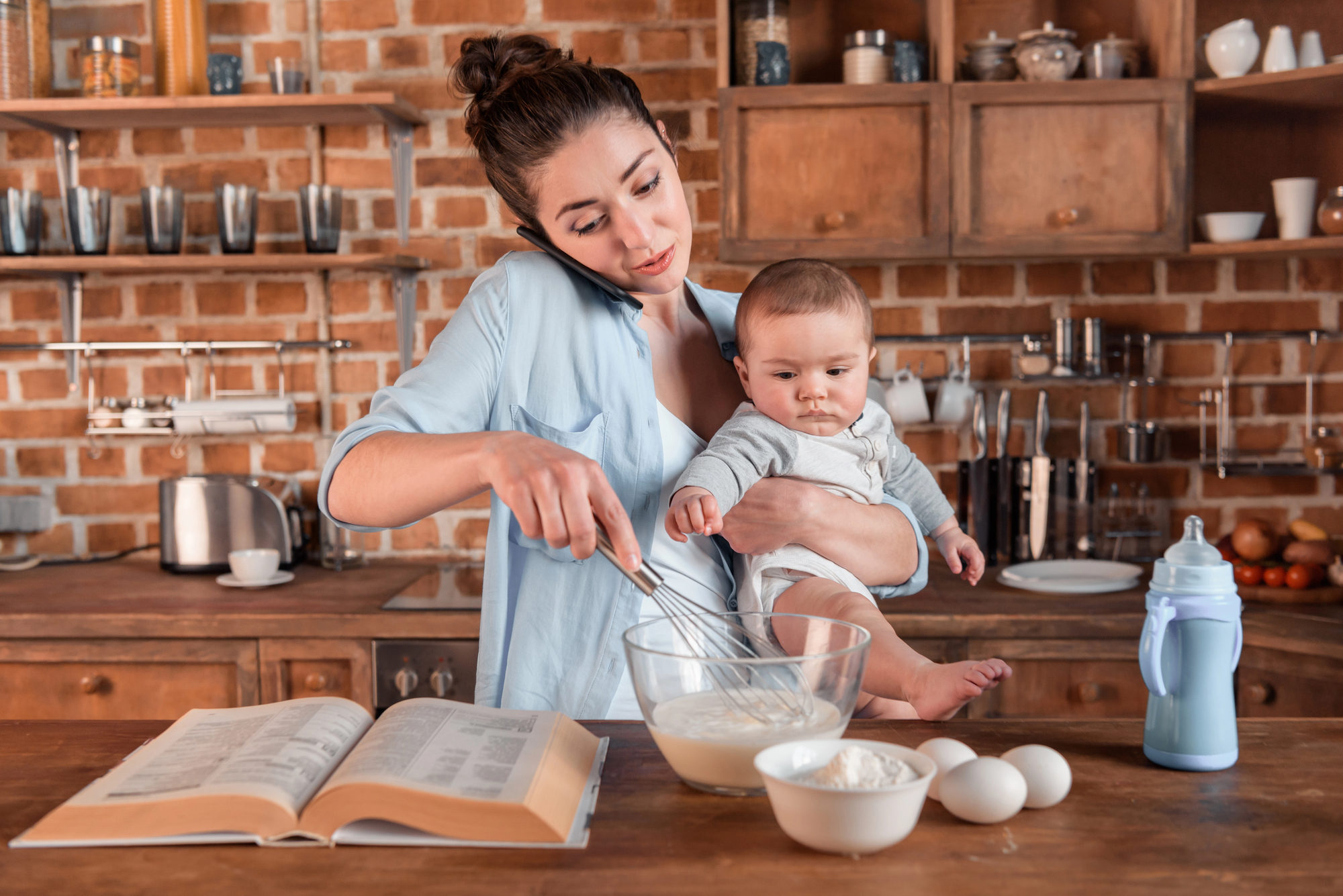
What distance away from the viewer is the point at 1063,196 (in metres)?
2.28

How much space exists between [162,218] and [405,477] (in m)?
1.74

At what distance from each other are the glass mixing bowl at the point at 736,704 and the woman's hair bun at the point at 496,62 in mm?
841

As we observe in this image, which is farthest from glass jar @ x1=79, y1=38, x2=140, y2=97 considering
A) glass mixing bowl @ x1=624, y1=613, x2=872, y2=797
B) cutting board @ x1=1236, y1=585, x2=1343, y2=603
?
cutting board @ x1=1236, y1=585, x2=1343, y2=603

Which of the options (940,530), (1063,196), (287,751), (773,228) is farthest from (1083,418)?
(287,751)

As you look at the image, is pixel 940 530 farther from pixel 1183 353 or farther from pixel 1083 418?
pixel 1183 353

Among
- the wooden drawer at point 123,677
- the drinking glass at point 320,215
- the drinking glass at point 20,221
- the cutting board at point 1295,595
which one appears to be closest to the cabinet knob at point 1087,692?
the cutting board at point 1295,595

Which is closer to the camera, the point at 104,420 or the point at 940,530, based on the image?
the point at 940,530

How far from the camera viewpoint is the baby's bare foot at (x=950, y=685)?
1.09m

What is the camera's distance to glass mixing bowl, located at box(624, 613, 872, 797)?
86 cm

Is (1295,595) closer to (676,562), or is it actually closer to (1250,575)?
(1250,575)

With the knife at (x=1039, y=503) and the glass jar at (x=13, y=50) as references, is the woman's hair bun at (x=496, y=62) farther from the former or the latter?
the glass jar at (x=13, y=50)

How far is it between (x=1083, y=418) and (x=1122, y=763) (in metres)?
1.73

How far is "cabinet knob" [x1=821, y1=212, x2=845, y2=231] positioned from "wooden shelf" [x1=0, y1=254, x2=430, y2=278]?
0.99m

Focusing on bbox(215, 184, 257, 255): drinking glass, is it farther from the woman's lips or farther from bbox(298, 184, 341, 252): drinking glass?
the woman's lips
